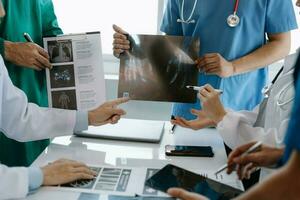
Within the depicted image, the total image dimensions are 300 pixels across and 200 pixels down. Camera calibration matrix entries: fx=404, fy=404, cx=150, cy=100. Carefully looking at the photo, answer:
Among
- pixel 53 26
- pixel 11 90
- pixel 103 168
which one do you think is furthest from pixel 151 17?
pixel 103 168

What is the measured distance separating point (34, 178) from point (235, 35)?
1.04 metres

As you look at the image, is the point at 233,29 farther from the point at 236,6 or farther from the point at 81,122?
the point at 81,122

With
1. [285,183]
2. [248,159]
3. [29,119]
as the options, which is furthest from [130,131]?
[285,183]

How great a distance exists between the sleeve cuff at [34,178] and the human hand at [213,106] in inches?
24.6

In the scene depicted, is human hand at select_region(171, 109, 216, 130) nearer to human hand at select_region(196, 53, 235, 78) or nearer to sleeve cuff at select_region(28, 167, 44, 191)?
human hand at select_region(196, 53, 235, 78)

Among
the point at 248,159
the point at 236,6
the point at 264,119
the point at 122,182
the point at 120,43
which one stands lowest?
the point at 122,182

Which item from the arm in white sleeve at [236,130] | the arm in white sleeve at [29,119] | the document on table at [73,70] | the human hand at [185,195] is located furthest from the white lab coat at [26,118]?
the human hand at [185,195]

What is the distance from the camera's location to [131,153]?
1429mm

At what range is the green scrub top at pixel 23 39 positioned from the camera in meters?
1.69

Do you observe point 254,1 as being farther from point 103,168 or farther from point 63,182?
point 63,182

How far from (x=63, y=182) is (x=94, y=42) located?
2.15 feet

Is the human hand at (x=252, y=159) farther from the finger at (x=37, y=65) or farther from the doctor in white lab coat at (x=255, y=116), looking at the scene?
the finger at (x=37, y=65)

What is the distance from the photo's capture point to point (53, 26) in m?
1.82

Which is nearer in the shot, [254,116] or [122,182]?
[122,182]
